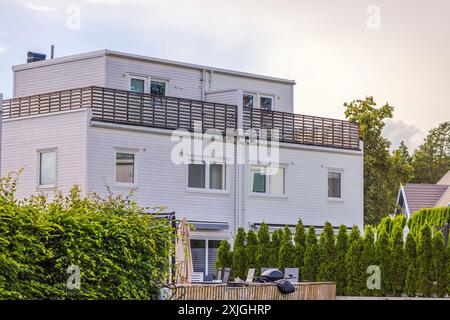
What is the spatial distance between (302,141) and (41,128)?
35.0ft

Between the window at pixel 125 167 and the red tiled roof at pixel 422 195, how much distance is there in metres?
20.6

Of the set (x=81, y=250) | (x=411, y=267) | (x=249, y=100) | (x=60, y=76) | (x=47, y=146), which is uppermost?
(x=60, y=76)

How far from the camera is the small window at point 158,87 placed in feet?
130

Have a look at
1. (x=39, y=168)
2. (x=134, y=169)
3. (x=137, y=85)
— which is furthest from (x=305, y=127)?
(x=39, y=168)

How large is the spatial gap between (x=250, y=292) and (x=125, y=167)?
56.5 feet

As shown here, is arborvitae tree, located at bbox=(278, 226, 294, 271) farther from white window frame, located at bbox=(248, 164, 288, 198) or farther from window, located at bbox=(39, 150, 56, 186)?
window, located at bbox=(39, 150, 56, 186)

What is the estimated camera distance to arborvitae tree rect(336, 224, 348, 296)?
1224 inches

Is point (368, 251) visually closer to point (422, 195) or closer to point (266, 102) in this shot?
point (266, 102)

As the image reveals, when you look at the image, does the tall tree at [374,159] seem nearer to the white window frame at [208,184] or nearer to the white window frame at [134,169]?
the white window frame at [208,184]

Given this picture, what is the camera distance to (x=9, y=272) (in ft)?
45.4

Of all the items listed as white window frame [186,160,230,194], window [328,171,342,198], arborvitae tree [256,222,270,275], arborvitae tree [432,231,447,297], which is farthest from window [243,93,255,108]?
arborvitae tree [432,231,447,297]

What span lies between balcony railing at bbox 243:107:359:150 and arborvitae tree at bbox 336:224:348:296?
29.8 feet

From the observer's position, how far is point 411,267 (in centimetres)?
2977

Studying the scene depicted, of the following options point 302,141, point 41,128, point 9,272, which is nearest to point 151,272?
point 9,272
